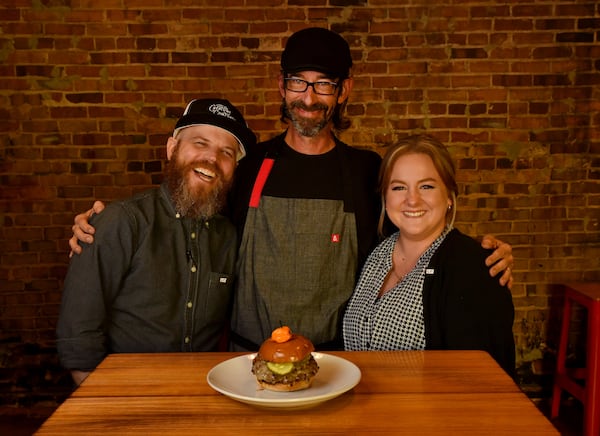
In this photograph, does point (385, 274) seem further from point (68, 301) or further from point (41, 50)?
point (41, 50)

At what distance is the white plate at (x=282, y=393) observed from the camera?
122 centimetres

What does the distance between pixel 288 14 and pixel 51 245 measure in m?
2.01

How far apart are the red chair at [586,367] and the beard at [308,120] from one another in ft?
6.20

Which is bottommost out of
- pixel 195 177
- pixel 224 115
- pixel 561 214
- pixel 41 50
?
pixel 561 214

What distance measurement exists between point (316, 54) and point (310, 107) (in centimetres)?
21

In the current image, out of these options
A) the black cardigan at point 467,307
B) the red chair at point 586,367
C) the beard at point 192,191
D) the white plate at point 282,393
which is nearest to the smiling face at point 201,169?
the beard at point 192,191

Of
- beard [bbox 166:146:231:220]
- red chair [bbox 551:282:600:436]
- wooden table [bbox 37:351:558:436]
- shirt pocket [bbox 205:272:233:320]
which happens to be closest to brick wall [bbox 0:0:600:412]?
red chair [bbox 551:282:600:436]

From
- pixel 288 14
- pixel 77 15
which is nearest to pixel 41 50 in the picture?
pixel 77 15

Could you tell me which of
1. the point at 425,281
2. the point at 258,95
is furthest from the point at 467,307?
the point at 258,95

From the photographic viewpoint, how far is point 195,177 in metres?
2.04

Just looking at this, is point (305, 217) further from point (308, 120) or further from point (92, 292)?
point (92, 292)

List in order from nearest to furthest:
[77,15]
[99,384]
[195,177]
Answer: [99,384]
[195,177]
[77,15]

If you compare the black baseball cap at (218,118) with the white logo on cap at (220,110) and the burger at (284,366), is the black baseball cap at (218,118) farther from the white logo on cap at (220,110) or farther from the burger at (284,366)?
the burger at (284,366)

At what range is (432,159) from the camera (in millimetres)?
2049
